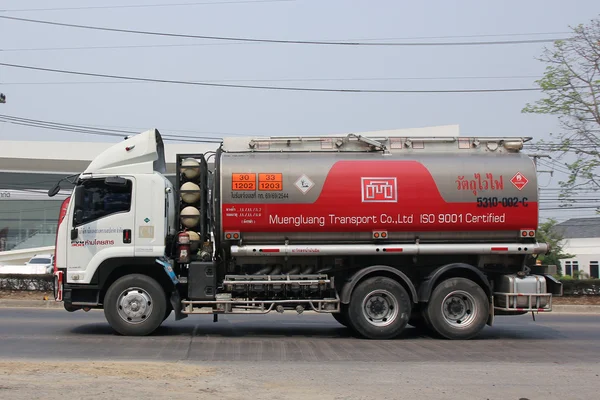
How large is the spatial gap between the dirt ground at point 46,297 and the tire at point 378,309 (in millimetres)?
9585

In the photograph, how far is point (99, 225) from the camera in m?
11.5

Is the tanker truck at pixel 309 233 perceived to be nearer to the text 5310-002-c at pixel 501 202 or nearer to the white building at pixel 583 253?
the text 5310-002-c at pixel 501 202

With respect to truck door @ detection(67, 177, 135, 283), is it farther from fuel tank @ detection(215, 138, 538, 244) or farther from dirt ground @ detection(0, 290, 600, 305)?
dirt ground @ detection(0, 290, 600, 305)

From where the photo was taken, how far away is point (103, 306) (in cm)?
1145

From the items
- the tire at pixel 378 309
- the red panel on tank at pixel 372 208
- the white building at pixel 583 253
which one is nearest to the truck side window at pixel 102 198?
the red panel on tank at pixel 372 208

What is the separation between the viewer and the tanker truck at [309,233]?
11406 mm

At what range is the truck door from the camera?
11.5 m

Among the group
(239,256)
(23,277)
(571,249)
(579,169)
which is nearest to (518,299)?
(239,256)

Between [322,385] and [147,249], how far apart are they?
5.07 metres

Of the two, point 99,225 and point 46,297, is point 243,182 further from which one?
point 46,297

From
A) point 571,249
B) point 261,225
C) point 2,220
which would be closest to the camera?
point 261,225

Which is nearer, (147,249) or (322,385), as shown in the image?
(322,385)

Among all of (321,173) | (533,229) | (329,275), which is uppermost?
(321,173)

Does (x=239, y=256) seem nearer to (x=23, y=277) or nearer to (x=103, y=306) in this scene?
(x=103, y=306)
